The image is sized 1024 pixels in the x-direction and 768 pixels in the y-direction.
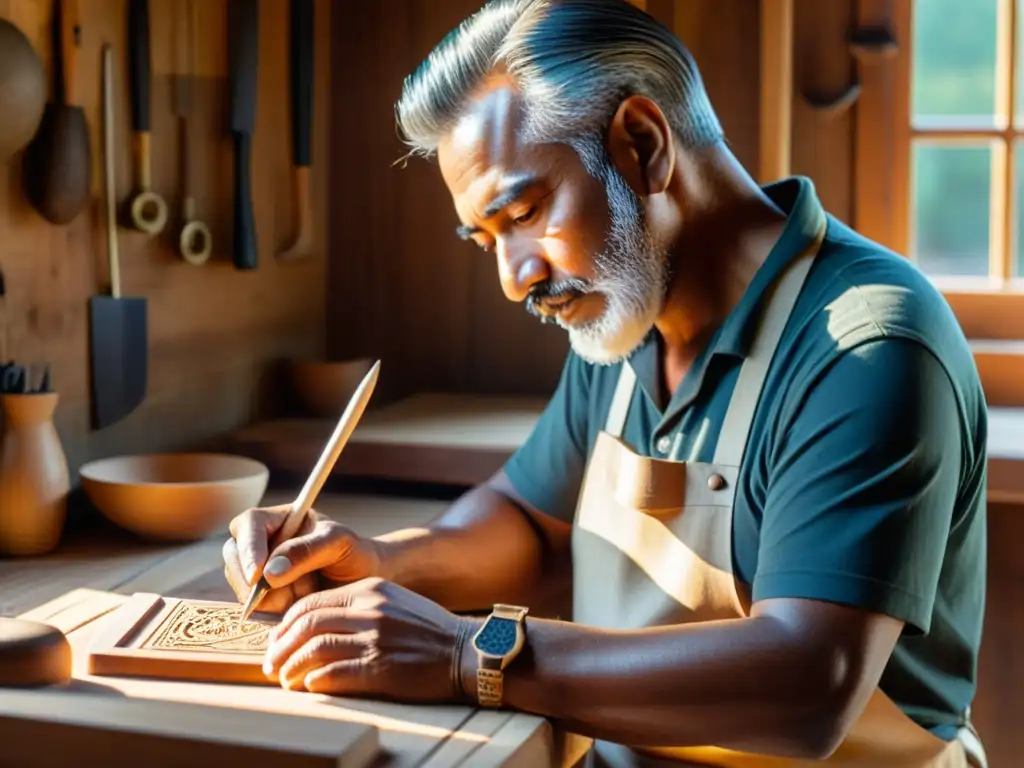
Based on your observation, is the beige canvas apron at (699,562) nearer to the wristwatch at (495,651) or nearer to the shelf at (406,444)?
the wristwatch at (495,651)

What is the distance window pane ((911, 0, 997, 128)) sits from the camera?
241 cm

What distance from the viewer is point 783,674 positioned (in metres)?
1.09

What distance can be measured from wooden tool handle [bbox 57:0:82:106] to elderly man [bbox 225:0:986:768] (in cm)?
60

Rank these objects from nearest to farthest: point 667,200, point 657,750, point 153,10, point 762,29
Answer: point 657,750, point 667,200, point 153,10, point 762,29

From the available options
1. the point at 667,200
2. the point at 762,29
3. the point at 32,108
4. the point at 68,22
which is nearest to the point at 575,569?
the point at 667,200

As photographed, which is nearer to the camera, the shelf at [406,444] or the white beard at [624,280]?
the white beard at [624,280]

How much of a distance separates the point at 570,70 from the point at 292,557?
1.96 ft

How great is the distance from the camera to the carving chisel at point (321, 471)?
133 cm

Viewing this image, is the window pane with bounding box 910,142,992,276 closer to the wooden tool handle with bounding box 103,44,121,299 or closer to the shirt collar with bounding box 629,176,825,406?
the shirt collar with bounding box 629,176,825,406

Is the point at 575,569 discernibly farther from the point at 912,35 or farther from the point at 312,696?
the point at 912,35

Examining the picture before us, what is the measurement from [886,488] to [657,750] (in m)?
0.39

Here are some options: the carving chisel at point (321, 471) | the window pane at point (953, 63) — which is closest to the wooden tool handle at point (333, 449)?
the carving chisel at point (321, 471)

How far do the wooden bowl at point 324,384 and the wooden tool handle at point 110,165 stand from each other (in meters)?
0.50

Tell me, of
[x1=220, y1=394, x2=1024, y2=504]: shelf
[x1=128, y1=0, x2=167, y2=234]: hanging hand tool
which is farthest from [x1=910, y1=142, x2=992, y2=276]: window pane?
[x1=128, y1=0, x2=167, y2=234]: hanging hand tool
